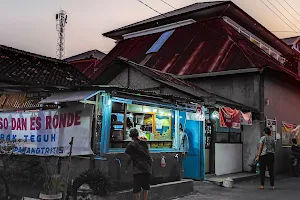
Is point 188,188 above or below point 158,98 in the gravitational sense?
below

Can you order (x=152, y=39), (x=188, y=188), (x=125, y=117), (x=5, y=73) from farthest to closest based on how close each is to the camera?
(x=152, y=39)
(x=5, y=73)
(x=188, y=188)
(x=125, y=117)

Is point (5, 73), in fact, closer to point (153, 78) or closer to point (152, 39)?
point (153, 78)

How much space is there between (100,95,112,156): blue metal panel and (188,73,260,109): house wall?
9140 millimetres

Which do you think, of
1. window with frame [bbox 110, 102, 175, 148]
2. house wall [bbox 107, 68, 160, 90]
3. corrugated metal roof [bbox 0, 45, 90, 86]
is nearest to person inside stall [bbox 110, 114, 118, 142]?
window with frame [bbox 110, 102, 175, 148]

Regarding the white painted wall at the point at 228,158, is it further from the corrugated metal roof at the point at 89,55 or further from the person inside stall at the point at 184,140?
the corrugated metal roof at the point at 89,55

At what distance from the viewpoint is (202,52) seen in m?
18.6

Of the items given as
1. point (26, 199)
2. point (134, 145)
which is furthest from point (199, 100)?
point (26, 199)

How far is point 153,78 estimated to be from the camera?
13.9 m

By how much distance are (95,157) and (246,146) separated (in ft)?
31.1

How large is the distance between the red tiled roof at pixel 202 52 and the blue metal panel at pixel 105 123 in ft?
20.8

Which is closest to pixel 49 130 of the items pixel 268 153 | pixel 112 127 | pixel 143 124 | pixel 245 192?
pixel 112 127

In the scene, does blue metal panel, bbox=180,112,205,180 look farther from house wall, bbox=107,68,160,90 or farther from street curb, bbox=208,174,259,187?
house wall, bbox=107,68,160,90

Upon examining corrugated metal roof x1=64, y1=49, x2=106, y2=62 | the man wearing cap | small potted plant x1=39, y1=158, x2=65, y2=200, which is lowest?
small potted plant x1=39, y1=158, x2=65, y2=200

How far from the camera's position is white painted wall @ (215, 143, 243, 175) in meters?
14.2
